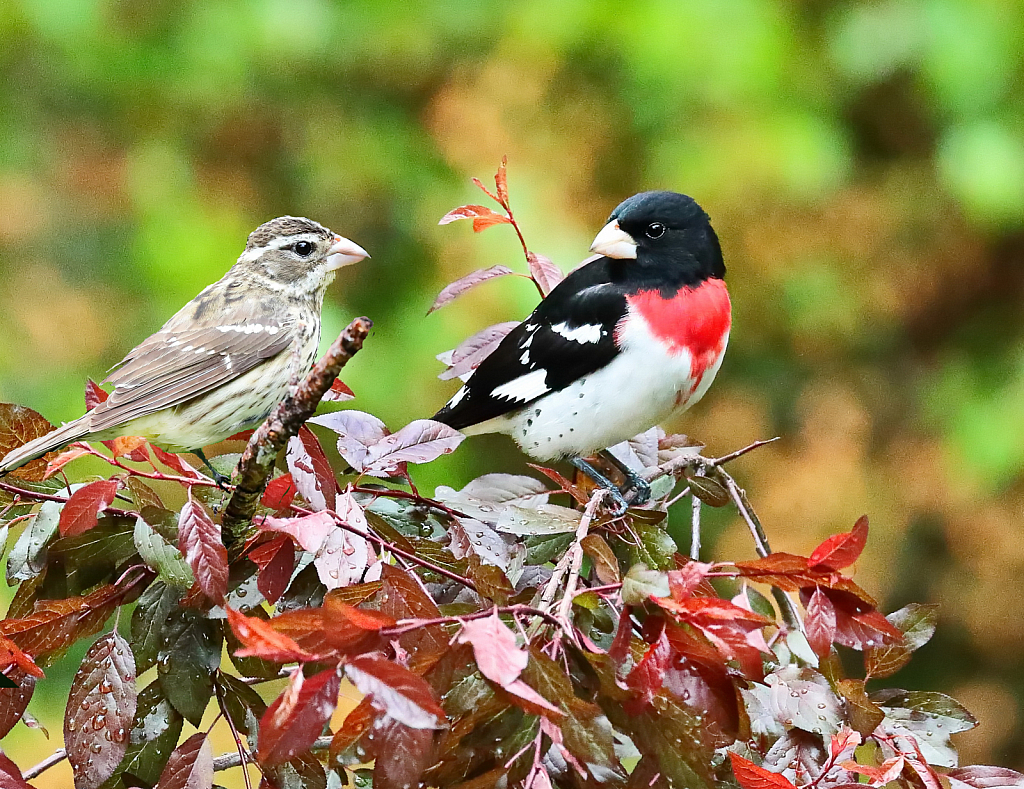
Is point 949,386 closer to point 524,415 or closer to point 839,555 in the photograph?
point 524,415

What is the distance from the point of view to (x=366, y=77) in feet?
13.8

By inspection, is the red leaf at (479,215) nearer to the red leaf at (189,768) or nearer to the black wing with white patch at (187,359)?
the black wing with white patch at (187,359)

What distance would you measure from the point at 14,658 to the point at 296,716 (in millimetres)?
459

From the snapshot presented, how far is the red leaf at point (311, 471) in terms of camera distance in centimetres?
114

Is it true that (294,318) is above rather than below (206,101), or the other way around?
below

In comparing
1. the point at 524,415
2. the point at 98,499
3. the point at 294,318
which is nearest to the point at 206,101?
the point at 294,318

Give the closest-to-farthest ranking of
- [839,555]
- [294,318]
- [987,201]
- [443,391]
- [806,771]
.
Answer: [839,555] → [806,771] → [294,318] → [987,201] → [443,391]

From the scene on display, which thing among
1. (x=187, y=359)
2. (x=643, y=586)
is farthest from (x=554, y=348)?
(x=643, y=586)

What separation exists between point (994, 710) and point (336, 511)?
156 inches

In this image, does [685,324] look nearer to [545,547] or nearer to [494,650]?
[545,547]

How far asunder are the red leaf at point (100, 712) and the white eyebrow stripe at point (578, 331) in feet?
3.39

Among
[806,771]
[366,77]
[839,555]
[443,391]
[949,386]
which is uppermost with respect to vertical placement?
[366,77]

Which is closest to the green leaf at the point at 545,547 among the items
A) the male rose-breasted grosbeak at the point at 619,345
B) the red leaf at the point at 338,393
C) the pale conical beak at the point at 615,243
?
the red leaf at the point at 338,393

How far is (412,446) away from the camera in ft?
4.17
